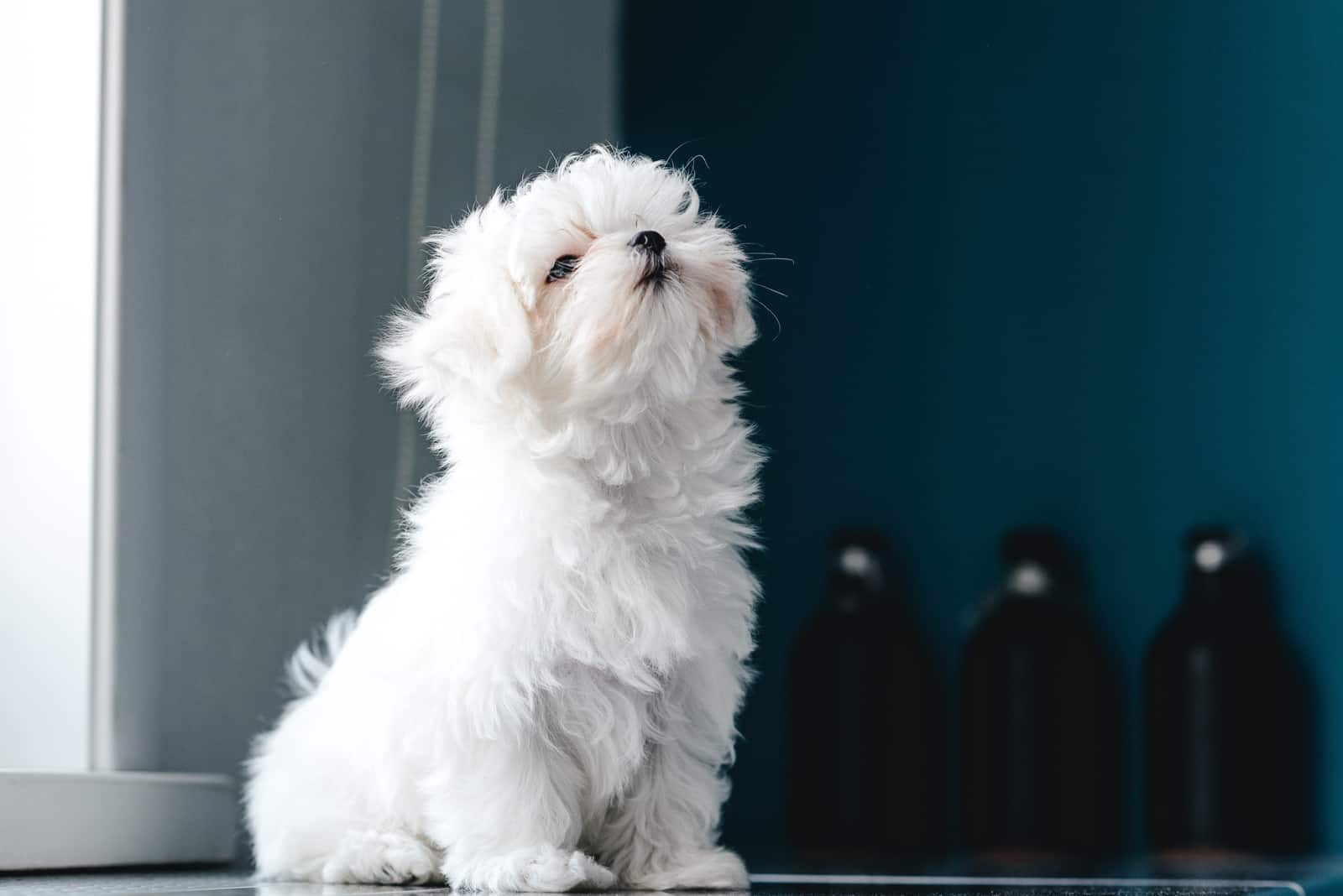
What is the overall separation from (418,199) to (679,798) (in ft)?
3.14

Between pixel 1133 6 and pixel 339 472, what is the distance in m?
1.18

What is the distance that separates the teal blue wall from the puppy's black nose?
3.42ft

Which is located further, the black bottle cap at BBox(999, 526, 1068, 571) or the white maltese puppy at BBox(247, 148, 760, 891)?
the black bottle cap at BBox(999, 526, 1068, 571)

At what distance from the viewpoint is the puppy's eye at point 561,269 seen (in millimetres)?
1070

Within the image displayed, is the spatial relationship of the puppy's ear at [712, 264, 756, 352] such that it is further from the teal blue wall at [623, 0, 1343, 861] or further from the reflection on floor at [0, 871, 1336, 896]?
the teal blue wall at [623, 0, 1343, 861]

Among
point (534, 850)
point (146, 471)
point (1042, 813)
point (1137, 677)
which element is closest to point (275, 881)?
point (534, 850)

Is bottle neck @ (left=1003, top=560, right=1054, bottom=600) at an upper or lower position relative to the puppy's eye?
lower

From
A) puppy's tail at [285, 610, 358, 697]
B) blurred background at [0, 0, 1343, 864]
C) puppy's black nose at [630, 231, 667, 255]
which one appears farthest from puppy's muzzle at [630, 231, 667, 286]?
blurred background at [0, 0, 1343, 864]

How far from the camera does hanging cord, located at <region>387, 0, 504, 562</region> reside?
1.78 meters

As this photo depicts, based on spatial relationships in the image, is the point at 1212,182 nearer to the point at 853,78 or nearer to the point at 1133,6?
the point at 1133,6

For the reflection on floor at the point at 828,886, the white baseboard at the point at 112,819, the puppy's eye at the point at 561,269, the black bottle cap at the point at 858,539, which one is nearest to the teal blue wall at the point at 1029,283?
the black bottle cap at the point at 858,539

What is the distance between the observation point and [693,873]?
3.49 feet

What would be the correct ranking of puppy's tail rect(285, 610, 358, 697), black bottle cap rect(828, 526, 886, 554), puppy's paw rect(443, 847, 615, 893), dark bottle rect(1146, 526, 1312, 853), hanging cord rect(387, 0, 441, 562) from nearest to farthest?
puppy's paw rect(443, 847, 615, 893) → puppy's tail rect(285, 610, 358, 697) → dark bottle rect(1146, 526, 1312, 853) → hanging cord rect(387, 0, 441, 562) → black bottle cap rect(828, 526, 886, 554)

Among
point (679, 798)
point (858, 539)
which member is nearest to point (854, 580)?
point (858, 539)
